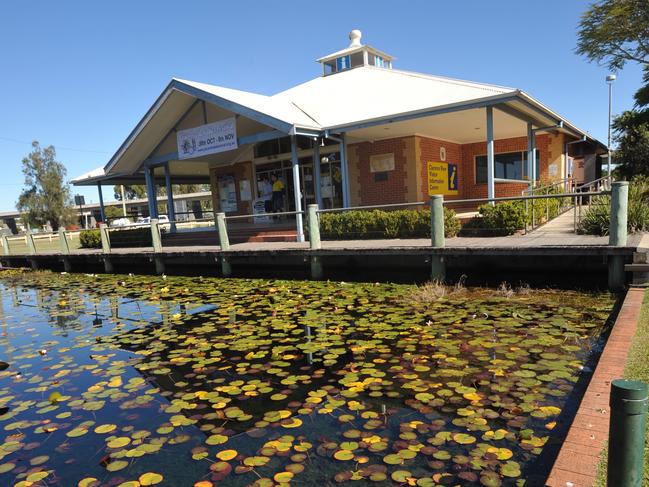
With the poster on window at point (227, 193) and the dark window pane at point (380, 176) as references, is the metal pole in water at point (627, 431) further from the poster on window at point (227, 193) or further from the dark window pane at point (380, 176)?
the poster on window at point (227, 193)

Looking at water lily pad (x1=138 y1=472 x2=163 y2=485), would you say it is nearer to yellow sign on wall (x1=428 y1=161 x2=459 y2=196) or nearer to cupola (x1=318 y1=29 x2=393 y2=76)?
yellow sign on wall (x1=428 y1=161 x2=459 y2=196)

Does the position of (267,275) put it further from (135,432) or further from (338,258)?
(135,432)

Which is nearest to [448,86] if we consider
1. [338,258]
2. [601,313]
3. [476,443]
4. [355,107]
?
[355,107]

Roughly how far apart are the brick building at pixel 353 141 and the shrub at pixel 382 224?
Result: 41.0 inches

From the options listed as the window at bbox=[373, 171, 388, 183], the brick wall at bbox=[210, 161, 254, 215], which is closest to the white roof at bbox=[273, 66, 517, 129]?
the window at bbox=[373, 171, 388, 183]

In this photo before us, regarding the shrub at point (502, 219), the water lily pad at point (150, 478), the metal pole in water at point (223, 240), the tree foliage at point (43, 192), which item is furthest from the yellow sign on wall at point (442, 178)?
the tree foliage at point (43, 192)

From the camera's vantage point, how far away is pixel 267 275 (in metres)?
11.4

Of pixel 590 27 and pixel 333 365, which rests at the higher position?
pixel 590 27

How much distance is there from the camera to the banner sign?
13.6 metres

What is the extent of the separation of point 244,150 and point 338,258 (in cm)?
920

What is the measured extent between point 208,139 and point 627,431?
14201 millimetres

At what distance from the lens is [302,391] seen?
13.3 ft

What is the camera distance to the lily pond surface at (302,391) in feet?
9.53

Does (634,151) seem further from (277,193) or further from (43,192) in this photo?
(43,192)
